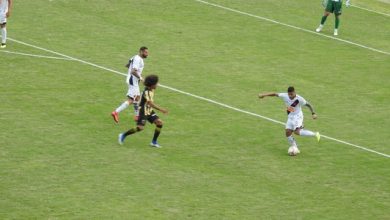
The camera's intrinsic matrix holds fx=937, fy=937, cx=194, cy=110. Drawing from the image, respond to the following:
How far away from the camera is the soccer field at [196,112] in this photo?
68.4ft

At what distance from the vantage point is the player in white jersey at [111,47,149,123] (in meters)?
25.7

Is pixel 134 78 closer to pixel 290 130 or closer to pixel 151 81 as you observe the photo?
pixel 151 81

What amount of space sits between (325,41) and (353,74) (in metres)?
4.35

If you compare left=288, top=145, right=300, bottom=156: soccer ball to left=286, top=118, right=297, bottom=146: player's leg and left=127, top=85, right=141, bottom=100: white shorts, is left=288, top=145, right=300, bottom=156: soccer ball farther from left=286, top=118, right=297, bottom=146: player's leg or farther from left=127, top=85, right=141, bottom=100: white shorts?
left=127, top=85, right=141, bottom=100: white shorts

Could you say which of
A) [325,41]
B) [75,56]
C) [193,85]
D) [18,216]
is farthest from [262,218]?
[325,41]

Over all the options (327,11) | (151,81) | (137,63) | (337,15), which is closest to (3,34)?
(137,63)

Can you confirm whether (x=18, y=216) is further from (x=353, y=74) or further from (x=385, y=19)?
(x=385, y=19)

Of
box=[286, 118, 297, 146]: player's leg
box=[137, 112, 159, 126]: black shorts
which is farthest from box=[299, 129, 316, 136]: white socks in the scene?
box=[137, 112, 159, 126]: black shorts

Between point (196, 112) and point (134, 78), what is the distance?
2.74 m

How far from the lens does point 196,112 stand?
91.3 feet

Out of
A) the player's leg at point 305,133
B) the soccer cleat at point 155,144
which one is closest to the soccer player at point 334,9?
the player's leg at point 305,133

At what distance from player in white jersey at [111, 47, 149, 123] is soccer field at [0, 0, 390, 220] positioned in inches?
18.3

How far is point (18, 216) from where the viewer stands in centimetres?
1892

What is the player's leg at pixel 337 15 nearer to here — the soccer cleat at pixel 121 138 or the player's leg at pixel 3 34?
the player's leg at pixel 3 34
